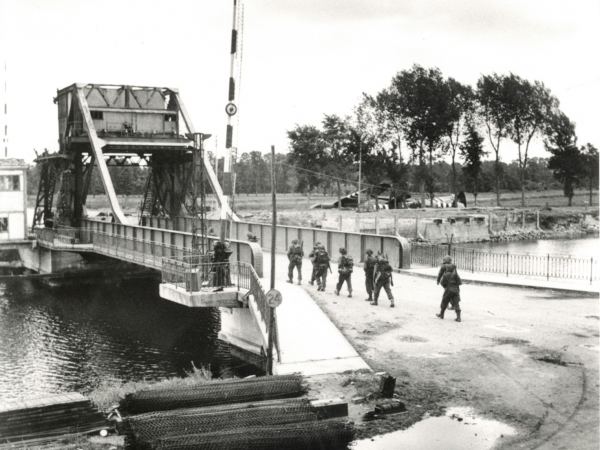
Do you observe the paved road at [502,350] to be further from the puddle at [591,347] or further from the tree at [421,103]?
the tree at [421,103]

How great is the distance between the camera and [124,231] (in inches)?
1364

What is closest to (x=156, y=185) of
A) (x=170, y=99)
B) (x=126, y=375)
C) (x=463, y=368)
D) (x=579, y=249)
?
(x=170, y=99)

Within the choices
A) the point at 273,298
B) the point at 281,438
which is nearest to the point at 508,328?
the point at 273,298

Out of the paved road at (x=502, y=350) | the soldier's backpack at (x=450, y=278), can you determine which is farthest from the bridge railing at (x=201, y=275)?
the soldier's backpack at (x=450, y=278)

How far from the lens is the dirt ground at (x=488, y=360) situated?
12000 mm

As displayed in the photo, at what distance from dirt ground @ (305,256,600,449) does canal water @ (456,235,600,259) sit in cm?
3250

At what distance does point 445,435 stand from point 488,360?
13.1 feet

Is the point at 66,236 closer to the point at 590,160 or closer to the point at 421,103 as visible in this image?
the point at 421,103

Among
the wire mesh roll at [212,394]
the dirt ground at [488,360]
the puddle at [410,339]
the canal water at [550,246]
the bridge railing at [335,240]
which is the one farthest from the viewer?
the canal water at [550,246]

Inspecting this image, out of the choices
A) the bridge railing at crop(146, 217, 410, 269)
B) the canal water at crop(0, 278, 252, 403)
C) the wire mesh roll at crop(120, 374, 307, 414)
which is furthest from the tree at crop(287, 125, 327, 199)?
the wire mesh roll at crop(120, 374, 307, 414)

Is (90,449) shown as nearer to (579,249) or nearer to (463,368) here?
(463,368)

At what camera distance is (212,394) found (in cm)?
1283

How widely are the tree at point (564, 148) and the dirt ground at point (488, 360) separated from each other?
182ft

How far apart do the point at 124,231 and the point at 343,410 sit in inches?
962
